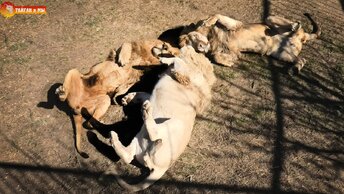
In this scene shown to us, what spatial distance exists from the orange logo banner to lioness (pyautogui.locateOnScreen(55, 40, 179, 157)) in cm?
273

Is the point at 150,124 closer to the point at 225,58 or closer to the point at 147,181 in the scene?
the point at 147,181

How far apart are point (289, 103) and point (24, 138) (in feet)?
13.8

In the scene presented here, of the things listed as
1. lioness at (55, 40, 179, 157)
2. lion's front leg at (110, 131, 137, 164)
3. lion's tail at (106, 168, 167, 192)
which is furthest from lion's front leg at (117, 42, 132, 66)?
lion's tail at (106, 168, 167, 192)

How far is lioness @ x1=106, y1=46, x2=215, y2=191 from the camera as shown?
4426 millimetres

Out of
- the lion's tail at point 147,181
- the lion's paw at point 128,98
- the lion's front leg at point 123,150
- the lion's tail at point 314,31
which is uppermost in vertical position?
the lion's tail at point 314,31

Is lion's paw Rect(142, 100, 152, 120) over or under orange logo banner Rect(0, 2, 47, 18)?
under

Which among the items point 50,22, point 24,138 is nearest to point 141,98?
Answer: point 24,138

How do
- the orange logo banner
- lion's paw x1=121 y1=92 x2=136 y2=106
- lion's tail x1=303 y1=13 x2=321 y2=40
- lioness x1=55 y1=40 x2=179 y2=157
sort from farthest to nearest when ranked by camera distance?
1. the orange logo banner
2. lion's tail x1=303 y1=13 x2=321 y2=40
3. lion's paw x1=121 y1=92 x2=136 y2=106
4. lioness x1=55 y1=40 x2=179 y2=157

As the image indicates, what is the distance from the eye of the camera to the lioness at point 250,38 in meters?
5.94

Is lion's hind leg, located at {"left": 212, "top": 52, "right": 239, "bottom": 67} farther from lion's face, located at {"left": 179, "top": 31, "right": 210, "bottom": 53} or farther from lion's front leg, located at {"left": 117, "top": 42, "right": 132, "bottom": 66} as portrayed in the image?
lion's front leg, located at {"left": 117, "top": 42, "right": 132, "bottom": 66}

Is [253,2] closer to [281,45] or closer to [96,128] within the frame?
[281,45]

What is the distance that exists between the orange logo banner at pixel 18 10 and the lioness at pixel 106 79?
273 centimetres

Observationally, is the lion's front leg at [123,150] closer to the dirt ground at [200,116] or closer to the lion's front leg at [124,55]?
the dirt ground at [200,116]

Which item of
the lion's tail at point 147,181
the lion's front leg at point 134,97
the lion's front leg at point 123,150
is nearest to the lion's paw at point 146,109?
the lion's front leg at point 123,150
